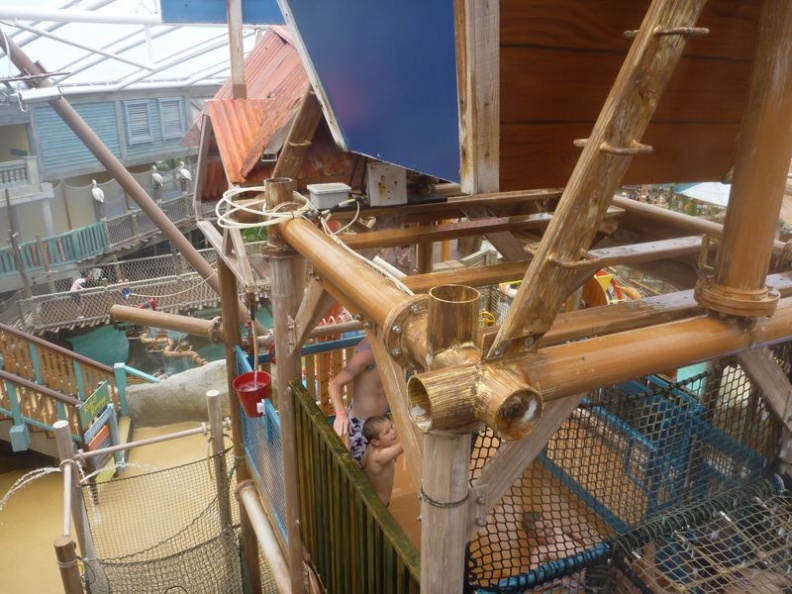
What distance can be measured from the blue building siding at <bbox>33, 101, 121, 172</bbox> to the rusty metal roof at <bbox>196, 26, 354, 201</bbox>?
15.5m

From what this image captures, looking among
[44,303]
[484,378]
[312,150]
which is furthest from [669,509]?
[44,303]

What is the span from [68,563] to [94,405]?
6.07 m

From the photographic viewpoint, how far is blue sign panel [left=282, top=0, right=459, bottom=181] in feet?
6.04

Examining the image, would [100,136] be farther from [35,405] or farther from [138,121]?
[35,405]

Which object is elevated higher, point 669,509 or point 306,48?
point 306,48

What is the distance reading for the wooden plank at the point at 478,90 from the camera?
158 cm

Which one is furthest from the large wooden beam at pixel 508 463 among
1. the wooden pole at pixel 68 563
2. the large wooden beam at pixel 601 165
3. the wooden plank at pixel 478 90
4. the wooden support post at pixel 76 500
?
the wooden support post at pixel 76 500

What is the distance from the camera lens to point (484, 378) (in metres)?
1.36

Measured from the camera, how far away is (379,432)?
386cm

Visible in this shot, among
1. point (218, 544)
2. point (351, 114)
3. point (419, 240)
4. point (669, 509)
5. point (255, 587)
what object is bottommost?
point (255, 587)

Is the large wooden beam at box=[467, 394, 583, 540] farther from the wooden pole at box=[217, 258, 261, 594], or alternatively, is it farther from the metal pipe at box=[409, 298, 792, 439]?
the wooden pole at box=[217, 258, 261, 594]

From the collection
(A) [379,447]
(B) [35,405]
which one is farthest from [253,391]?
(B) [35,405]

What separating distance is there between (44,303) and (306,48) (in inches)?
581

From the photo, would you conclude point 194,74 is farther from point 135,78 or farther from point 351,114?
point 351,114
